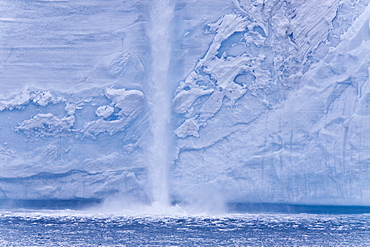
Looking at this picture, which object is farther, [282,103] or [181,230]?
[282,103]

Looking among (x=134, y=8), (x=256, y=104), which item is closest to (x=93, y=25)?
(x=134, y=8)

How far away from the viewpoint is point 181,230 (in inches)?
165

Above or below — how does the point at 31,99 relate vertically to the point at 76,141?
above

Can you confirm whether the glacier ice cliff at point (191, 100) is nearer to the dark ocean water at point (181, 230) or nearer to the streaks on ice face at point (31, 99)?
the streaks on ice face at point (31, 99)

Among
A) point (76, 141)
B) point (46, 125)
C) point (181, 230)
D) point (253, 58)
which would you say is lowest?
point (181, 230)

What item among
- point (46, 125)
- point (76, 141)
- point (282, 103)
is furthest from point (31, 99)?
point (282, 103)

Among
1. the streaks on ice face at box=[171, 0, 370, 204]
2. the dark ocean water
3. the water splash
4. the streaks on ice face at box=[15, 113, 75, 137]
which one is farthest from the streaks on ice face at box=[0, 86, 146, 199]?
the streaks on ice face at box=[171, 0, 370, 204]

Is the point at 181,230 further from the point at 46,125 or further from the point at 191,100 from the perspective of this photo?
the point at 46,125

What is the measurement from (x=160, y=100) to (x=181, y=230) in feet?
3.77

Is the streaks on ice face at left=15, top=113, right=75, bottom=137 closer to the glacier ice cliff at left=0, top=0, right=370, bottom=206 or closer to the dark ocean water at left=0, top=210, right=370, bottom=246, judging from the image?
the glacier ice cliff at left=0, top=0, right=370, bottom=206

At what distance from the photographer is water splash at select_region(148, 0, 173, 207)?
15.7 feet

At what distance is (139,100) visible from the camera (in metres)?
4.77

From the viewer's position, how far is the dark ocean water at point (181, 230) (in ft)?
12.8

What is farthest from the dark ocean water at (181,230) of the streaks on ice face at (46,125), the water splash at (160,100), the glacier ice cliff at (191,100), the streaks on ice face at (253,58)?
the streaks on ice face at (253,58)
